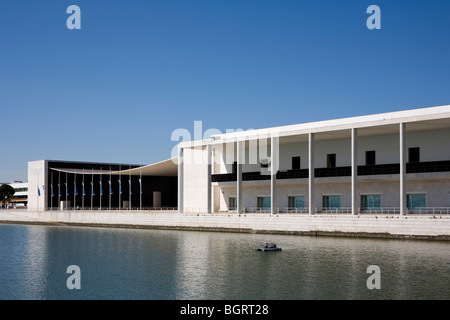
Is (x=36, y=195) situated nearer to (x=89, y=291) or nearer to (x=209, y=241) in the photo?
(x=209, y=241)

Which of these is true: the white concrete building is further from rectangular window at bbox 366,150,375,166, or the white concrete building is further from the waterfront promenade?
the waterfront promenade

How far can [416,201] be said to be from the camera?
4766cm

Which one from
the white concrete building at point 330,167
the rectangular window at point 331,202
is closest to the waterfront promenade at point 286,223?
the white concrete building at point 330,167

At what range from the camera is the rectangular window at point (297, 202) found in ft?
185

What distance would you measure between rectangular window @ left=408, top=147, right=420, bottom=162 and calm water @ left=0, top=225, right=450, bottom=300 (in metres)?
11.3

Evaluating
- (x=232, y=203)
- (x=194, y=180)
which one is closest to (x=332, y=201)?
(x=232, y=203)

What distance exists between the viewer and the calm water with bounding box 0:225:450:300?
22.8m

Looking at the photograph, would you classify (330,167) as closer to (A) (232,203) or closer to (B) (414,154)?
(B) (414,154)

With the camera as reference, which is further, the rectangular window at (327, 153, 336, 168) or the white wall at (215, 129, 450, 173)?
the rectangular window at (327, 153, 336, 168)

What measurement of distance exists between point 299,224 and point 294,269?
63.7 ft

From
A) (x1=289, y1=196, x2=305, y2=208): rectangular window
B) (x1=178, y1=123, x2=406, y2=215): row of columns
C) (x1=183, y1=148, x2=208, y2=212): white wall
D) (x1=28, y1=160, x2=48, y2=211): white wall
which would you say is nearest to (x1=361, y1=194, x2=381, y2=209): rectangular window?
(x1=178, y1=123, x2=406, y2=215): row of columns

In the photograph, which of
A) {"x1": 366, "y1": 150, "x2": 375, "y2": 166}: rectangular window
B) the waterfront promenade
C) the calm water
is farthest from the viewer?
{"x1": 366, "y1": 150, "x2": 375, "y2": 166}: rectangular window

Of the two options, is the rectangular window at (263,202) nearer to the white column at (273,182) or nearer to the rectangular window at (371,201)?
the white column at (273,182)
